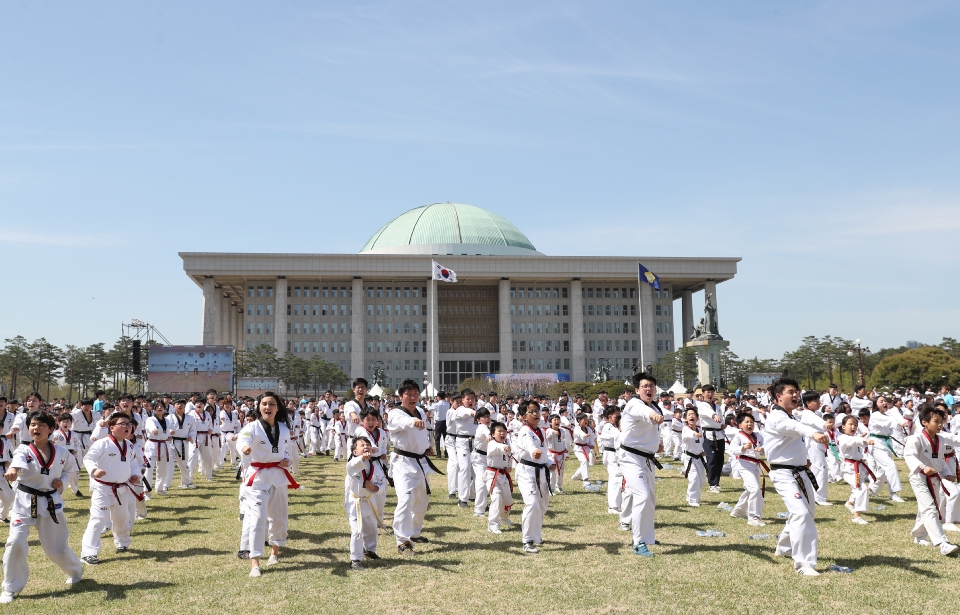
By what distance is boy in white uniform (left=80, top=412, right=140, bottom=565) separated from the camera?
922cm

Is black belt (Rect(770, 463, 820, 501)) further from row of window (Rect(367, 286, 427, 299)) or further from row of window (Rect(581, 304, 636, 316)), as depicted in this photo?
row of window (Rect(581, 304, 636, 316))

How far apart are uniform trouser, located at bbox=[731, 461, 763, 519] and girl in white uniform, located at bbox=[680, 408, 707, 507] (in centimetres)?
157

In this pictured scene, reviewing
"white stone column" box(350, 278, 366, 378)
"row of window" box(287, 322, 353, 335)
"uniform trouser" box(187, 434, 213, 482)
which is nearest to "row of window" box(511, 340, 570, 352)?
"white stone column" box(350, 278, 366, 378)

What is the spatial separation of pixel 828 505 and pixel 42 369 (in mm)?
77290

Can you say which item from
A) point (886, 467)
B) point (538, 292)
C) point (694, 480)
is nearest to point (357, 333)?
point (538, 292)

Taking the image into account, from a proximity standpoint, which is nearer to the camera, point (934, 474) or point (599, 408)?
point (934, 474)

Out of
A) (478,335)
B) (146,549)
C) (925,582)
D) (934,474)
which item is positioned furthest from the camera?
(478,335)

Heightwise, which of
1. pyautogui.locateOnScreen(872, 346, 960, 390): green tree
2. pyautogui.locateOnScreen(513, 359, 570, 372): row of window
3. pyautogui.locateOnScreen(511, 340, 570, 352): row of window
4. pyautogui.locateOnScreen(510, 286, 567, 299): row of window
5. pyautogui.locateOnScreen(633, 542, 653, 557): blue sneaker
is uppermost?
pyautogui.locateOnScreen(510, 286, 567, 299): row of window

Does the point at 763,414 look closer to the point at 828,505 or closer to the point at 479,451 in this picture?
the point at 828,505

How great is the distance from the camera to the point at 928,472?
344 inches

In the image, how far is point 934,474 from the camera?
28.7 ft

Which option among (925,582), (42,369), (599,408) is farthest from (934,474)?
(42,369)

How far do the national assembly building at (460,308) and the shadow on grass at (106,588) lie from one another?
8247 cm

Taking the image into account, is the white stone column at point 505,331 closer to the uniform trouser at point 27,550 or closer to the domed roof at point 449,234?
the domed roof at point 449,234
